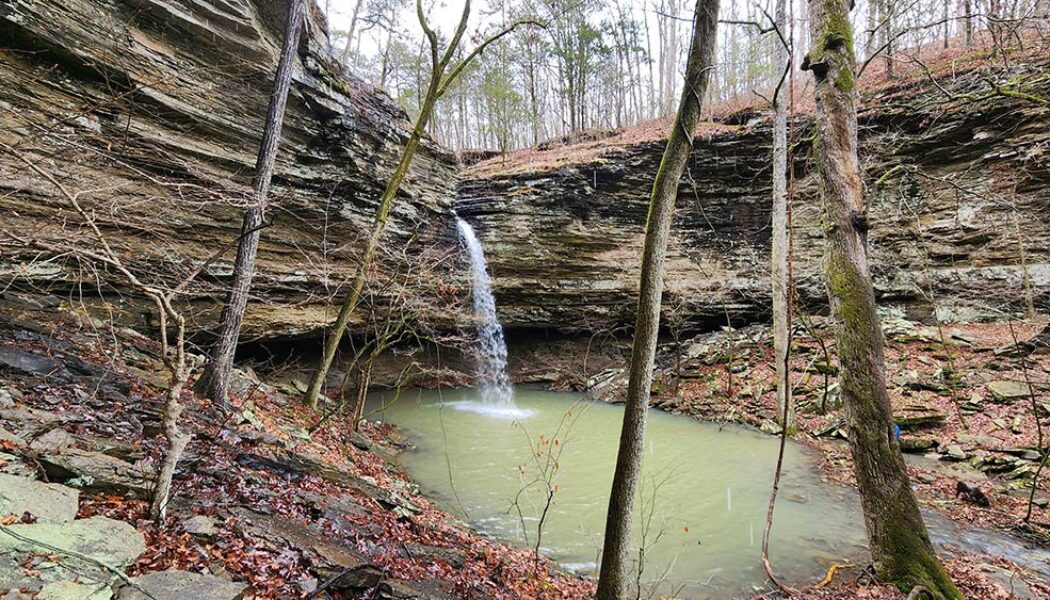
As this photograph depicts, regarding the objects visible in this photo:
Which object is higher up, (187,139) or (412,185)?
(412,185)

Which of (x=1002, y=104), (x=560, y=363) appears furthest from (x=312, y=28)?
(x=1002, y=104)

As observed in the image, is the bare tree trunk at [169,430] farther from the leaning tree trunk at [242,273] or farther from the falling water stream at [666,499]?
the leaning tree trunk at [242,273]

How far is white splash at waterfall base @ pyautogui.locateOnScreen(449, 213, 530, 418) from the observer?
15.5 meters

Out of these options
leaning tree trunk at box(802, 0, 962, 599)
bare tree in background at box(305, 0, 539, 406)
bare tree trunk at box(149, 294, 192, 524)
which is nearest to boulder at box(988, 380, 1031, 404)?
leaning tree trunk at box(802, 0, 962, 599)

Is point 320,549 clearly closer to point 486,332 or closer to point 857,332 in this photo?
point 857,332

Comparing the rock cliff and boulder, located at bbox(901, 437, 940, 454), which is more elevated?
the rock cliff

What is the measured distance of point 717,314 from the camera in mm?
15695

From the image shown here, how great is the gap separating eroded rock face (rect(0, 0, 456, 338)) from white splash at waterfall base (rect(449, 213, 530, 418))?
2.33 meters

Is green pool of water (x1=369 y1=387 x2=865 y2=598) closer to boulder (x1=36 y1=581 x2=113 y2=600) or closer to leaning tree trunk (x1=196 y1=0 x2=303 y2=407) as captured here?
boulder (x1=36 y1=581 x2=113 y2=600)

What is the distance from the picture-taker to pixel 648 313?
335 centimetres

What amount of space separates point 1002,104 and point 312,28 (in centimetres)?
1736

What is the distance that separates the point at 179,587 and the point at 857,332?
483cm

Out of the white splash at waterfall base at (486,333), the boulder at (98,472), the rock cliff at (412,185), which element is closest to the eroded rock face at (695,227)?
the rock cliff at (412,185)

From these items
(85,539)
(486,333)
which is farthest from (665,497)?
(486,333)
